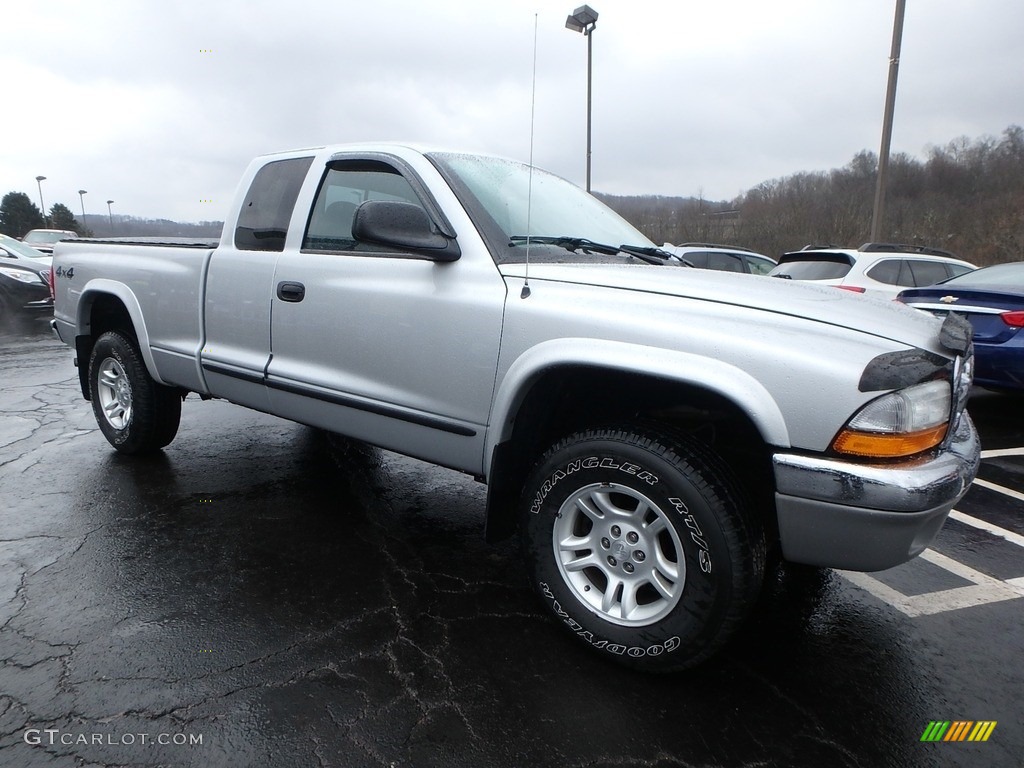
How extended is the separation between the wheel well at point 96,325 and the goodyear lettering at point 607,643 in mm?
3425

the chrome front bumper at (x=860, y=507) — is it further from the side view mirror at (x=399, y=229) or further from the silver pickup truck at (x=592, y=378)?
the side view mirror at (x=399, y=229)

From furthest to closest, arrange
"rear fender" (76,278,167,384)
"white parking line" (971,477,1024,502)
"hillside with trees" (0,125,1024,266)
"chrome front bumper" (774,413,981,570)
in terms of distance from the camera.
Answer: "hillside with trees" (0,125,1024,266), "white parking line" (971,477,1024,502), "rear fender" (76,278,167,384), "chrome front bumper" (774,413,981,570)

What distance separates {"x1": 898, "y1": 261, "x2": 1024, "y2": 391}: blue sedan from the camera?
5.04 meters

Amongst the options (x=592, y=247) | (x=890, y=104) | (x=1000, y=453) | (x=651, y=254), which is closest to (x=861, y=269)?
(x=1000, y=453)

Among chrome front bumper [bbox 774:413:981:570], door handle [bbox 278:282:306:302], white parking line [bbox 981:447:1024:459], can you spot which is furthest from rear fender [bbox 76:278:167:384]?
white parking line [bbox 981:447:1024:459]

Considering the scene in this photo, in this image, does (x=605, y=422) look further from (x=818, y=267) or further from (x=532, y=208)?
(x=818, y=267)

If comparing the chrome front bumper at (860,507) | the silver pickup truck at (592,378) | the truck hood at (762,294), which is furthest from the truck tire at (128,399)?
the chrome front bumper at (860,507)

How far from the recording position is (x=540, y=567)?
2.38 metres

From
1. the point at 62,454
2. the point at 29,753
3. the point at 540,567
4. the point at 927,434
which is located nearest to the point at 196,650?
the point at 29,753

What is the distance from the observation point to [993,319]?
17.0 feet

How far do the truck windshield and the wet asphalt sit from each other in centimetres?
149

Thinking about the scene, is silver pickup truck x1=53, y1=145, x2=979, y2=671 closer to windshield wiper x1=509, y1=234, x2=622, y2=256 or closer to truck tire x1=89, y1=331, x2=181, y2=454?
windshield wiper x1=509, y1=234, x2=622, y2=256

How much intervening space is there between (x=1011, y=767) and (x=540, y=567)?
4.84 ft

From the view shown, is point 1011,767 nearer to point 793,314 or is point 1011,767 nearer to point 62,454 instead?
point 793,314
